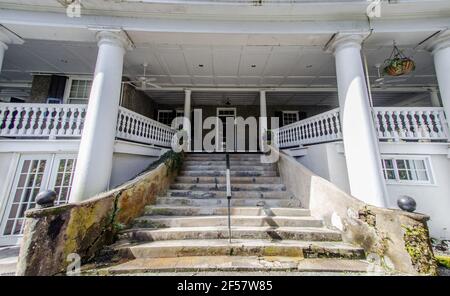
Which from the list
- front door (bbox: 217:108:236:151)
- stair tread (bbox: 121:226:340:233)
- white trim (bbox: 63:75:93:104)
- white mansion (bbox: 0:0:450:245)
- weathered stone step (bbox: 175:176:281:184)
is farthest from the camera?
front door (bbox: 217:108:236:151)

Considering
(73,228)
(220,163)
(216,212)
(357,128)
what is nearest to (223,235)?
(216,212)

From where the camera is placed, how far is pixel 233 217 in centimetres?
361

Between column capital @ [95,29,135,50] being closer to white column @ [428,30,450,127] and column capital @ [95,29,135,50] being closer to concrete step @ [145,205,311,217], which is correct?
concrete step @ [145,205,311,217]

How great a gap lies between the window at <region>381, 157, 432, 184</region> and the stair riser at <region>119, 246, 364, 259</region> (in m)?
3.09

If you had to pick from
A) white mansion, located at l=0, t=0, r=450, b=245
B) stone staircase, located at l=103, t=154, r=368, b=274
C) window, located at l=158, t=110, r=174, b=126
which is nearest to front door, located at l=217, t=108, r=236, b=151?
window, located at l=158, t=110, r=174, b=126

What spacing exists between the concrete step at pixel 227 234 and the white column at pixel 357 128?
4.38ft

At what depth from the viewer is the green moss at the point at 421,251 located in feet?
7.34

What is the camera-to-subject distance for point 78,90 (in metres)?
6.87

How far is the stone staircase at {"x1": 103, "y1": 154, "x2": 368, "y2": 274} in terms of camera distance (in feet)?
8.37

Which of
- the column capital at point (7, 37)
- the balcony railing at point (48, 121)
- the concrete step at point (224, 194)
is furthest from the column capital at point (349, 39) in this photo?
the column capital at point (7, 37)

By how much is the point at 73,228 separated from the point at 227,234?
7.26 feet
